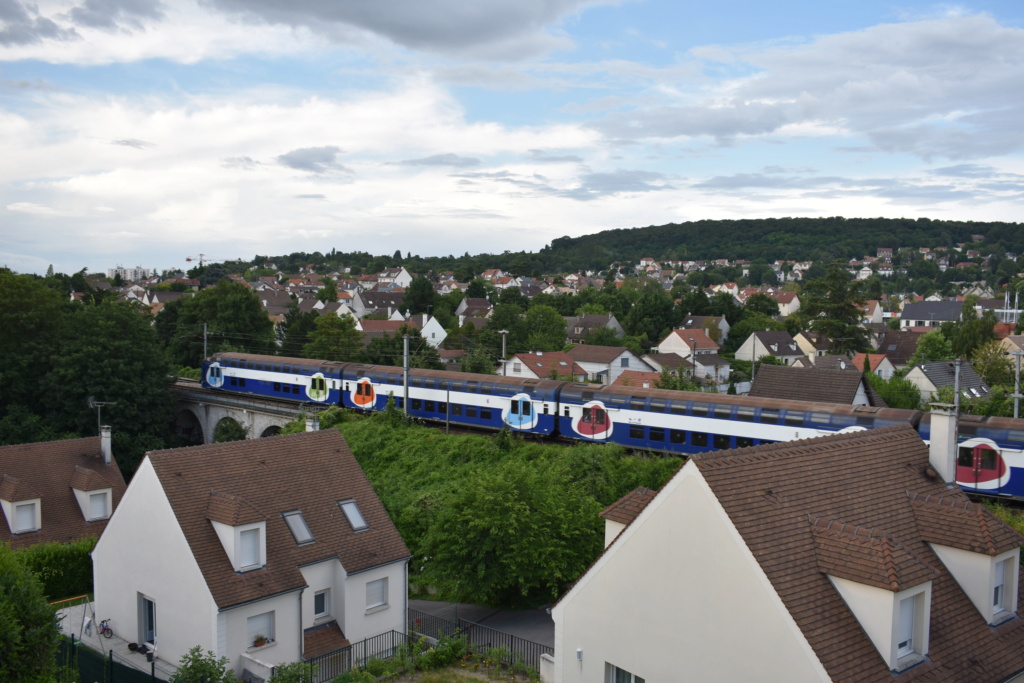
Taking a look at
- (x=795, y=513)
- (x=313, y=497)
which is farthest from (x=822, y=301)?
(x=795, y=513)

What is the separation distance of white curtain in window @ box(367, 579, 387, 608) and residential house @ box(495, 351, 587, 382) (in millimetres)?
36868

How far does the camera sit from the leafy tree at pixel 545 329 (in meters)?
73.1

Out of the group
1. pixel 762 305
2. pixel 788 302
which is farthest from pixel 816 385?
pixel 788 302

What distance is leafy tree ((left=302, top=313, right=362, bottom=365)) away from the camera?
5812 cm

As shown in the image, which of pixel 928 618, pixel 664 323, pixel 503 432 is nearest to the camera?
pixel 928 618

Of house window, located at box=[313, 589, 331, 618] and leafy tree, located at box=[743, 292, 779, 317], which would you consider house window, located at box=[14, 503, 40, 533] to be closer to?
house window, located at box=[313, 589, 331, 618]

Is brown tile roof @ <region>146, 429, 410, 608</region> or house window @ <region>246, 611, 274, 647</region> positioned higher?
brown tile roof @ <region>146, 429, 410, 608</region>

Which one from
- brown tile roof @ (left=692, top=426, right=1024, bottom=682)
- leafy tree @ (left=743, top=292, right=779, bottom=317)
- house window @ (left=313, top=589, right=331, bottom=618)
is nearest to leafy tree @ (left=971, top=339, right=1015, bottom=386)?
brown tile roof @ (left=692, top=426, right=1024, bottom=682)

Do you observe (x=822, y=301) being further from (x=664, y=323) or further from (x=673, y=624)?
(x=673, y=624)

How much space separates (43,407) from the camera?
154ft

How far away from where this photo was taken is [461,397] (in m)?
35.3

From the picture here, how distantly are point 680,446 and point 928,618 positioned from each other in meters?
19.1

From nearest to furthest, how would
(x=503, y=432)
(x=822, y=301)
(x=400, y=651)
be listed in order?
(x=400, y=651) → (x=503, y=432) → (x=822, y=301)

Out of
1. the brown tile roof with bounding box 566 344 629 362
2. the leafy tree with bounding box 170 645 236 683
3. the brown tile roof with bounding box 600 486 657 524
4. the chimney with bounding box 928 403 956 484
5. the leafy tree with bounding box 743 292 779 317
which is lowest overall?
the leafy tree with bounding box 170 645 236 683
